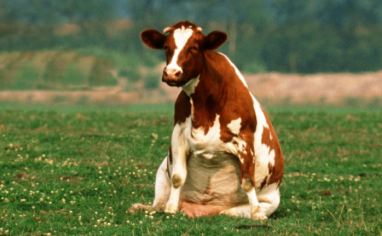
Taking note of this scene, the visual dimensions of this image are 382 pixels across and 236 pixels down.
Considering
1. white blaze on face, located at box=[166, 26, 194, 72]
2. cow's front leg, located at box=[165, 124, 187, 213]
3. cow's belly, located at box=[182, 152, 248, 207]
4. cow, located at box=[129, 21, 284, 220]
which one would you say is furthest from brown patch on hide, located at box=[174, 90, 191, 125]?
white blaze on face, located at box=[166, 26, 194, 72]

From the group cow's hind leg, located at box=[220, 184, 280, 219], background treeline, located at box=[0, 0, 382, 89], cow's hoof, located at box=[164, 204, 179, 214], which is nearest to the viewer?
cow's hoof, located at box=[164, 204, 179, 214]

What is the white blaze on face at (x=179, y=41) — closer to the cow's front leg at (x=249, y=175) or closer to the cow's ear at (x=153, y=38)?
the cow's ear at (x=153, y=38)

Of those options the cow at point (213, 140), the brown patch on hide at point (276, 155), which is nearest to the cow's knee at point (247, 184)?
the cow at point (213, 140)

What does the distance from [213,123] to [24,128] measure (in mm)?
12437

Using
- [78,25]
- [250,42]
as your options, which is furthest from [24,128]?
[250,42]

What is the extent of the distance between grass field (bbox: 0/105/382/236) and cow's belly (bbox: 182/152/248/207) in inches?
20.6

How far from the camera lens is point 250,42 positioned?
6744cm

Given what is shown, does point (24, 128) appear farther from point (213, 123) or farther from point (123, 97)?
point (123, 97)

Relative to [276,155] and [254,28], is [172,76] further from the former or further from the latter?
[254,28]

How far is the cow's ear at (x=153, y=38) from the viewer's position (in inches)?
342

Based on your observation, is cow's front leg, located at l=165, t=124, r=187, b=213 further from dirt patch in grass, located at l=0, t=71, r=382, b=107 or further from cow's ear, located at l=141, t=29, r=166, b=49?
dirt patch in grass, located at l=0, t=71, r=382, b=107

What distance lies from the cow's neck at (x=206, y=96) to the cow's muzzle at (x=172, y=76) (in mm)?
788

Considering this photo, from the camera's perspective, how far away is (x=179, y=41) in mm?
8234

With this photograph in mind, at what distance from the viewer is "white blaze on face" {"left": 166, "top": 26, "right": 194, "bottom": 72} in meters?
7.97
